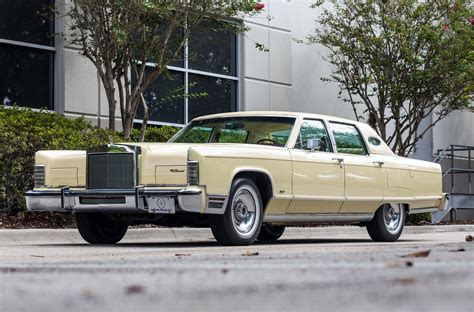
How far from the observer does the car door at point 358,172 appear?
11.8 m

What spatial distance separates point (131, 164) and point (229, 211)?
109 cm

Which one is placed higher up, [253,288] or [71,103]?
[71,103]

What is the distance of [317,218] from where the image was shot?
11.5 m

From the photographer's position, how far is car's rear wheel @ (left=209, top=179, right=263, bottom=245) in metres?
10.1

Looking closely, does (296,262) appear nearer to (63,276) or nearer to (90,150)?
(63,276)

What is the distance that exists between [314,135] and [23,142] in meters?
3.81

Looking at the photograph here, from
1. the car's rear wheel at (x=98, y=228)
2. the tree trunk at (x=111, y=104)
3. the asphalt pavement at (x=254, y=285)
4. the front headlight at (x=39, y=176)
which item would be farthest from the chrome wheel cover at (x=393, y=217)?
the asphalt pavement at (x=254, y=285)

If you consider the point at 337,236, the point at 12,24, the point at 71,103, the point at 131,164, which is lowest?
the point at 337,236

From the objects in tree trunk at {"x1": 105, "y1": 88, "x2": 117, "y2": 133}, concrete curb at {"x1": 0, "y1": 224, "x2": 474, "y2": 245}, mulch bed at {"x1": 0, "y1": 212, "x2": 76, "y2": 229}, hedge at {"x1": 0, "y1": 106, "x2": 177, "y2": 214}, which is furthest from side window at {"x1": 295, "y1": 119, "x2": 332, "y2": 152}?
tree trunk at {"x1": 105, "y1": 88, "x2": 117, "y2": 133}

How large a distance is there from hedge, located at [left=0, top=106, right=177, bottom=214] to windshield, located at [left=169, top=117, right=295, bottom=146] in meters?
2.26

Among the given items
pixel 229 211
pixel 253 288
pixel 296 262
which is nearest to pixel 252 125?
pixel 229 211

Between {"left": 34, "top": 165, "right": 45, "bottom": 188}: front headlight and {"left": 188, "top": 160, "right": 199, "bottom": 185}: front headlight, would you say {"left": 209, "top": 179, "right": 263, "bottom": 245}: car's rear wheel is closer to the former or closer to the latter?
{"left": 188, "top": 160, "right": 199, "bottom": 185}: front headlight

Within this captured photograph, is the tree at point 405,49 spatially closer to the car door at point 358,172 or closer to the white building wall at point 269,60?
the white building wall at point 269,60

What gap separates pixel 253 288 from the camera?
448cm
